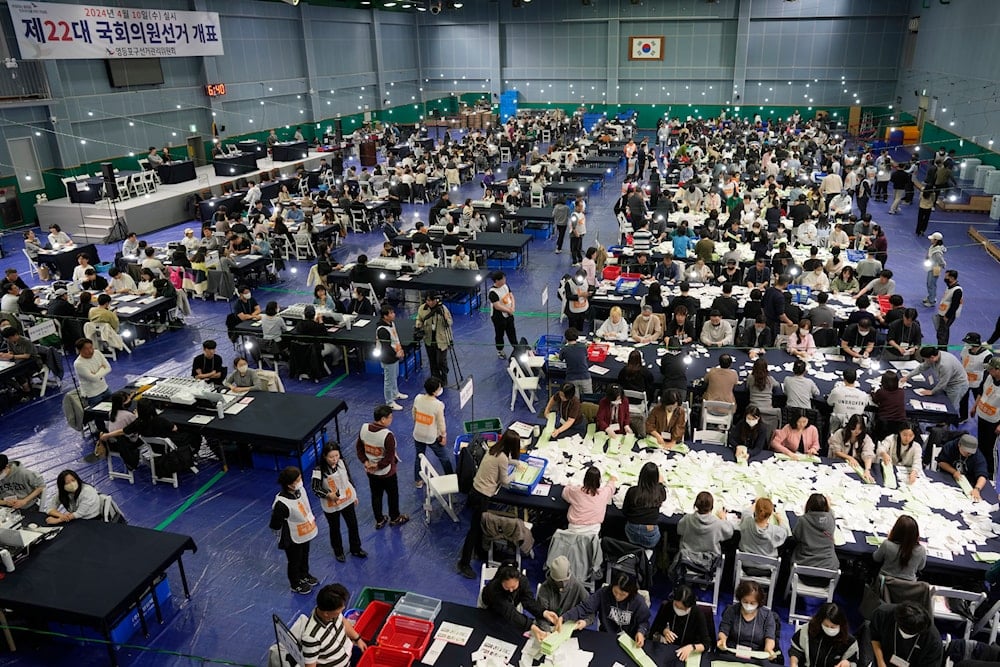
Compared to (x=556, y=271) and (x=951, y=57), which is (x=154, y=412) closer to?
(x=556, y=271)

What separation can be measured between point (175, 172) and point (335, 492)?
20.5 metres

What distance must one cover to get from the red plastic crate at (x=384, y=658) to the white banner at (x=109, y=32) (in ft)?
72.9

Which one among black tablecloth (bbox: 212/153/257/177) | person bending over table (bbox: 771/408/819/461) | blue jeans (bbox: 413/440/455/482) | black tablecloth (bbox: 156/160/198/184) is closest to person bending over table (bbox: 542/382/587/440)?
blue jeans (bbox: 413/440/455/482)

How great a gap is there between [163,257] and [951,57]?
28741 millimetres

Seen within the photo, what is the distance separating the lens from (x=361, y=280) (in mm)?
12469

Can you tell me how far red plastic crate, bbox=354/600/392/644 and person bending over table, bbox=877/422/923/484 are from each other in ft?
16.5

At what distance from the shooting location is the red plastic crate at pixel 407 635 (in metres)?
4.64

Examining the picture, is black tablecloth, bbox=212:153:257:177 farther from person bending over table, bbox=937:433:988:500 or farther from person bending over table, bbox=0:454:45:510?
A: person bending over table, bbox=937:433:988:500

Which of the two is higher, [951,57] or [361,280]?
[951,57]

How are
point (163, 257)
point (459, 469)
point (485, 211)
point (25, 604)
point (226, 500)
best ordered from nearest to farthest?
1. point (25, 604)
2. point (459, 469)
3. point (226, 500)
4. point (163, 257)
5. point (485, 211)

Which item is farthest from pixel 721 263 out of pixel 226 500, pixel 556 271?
pixel 226 500

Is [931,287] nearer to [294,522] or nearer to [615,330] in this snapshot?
[615,330]

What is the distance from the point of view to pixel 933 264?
12000mm

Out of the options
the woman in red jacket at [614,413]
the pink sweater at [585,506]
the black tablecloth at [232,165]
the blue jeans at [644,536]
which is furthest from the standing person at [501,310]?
the black tablecloth at [232,165]
